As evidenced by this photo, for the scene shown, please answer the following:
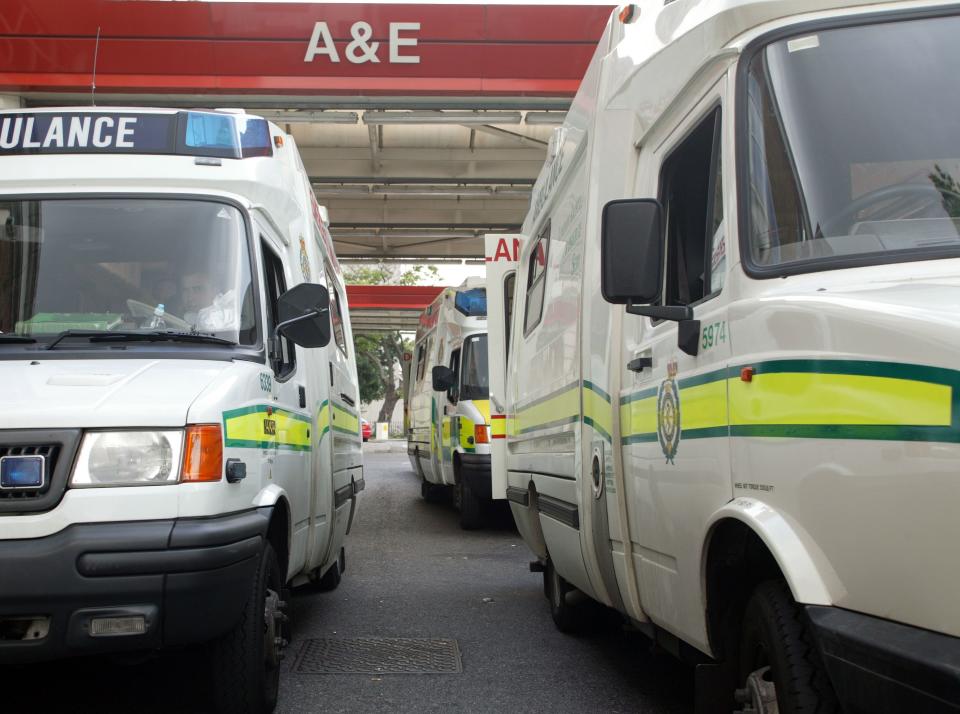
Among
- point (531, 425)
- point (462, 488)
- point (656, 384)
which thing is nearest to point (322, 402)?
point (531, 425)

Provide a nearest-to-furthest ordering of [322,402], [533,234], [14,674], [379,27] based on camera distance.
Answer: [14,674] → [322,402] → [533,234] → [379,27]

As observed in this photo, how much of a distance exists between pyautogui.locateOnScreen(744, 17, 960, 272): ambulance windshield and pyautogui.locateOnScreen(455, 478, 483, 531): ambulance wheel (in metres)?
9.50

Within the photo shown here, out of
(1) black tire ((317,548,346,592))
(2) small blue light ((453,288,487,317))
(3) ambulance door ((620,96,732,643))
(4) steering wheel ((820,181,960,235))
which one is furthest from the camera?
(2) small blue light ((453,288,487,317))

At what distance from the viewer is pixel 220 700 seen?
4160 millimetres

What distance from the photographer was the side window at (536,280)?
21.8 feet

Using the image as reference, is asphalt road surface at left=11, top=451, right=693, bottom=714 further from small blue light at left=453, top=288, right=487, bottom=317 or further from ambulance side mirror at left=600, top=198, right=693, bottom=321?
small blue light at left=453, top=288, right=487, bottom=317

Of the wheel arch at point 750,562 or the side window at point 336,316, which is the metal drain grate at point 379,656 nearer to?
the side window at point 336,316

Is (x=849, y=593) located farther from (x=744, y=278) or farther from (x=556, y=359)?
(x=556, y=359)

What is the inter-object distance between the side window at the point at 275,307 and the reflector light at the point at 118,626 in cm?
147

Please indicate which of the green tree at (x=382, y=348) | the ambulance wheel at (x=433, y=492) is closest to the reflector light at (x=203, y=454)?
the ambulance wheel at (x=433, y=492)

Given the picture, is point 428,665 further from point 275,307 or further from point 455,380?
point 455,380

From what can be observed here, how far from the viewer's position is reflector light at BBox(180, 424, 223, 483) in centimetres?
380

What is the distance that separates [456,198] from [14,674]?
634 inches

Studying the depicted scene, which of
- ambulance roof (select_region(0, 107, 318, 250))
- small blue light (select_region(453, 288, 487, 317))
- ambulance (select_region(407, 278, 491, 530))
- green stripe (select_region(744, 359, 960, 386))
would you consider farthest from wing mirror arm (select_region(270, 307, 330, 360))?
small blue light (select_region(453, 288, 487, 317))
